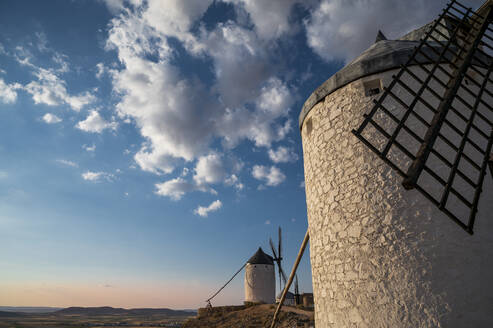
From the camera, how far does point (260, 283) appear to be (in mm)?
20922

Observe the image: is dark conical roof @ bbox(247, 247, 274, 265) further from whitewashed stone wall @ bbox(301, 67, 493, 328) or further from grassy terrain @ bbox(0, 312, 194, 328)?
grassy terrain @ bbox(0, 312, 194, 328)

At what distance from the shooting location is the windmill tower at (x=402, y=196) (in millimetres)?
3602

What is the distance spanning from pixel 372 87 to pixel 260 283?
1886 cm

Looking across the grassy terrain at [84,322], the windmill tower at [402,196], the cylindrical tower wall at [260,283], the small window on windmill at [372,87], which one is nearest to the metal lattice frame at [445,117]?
the windmill tower at [402,196]

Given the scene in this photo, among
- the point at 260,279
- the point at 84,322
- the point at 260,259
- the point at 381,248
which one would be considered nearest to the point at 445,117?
the point at 381,248

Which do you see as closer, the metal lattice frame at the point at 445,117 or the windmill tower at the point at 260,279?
the metal lattice frame at the point at 445,117

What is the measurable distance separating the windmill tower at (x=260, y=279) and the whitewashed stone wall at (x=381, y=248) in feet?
55.7

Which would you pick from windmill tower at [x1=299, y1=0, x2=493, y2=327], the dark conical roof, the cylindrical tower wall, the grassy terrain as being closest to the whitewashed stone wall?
windmill tower at [x1=299, y1=0, x2=493, y2=327]

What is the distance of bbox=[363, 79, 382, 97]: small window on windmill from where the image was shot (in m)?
4.85

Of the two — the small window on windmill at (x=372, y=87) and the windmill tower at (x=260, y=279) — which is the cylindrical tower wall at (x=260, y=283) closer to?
the windmill tower at (x=260, y=279)

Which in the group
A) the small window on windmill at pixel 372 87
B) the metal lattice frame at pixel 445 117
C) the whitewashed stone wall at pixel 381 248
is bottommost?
the whitewashed stone wall at pixel 381 248

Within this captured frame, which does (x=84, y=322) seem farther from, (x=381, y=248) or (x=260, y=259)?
(x=381, y=248)

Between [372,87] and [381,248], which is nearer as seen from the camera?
[381,248]

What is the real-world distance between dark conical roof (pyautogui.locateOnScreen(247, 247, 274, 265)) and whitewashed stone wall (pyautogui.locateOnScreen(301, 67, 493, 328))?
694 inches
